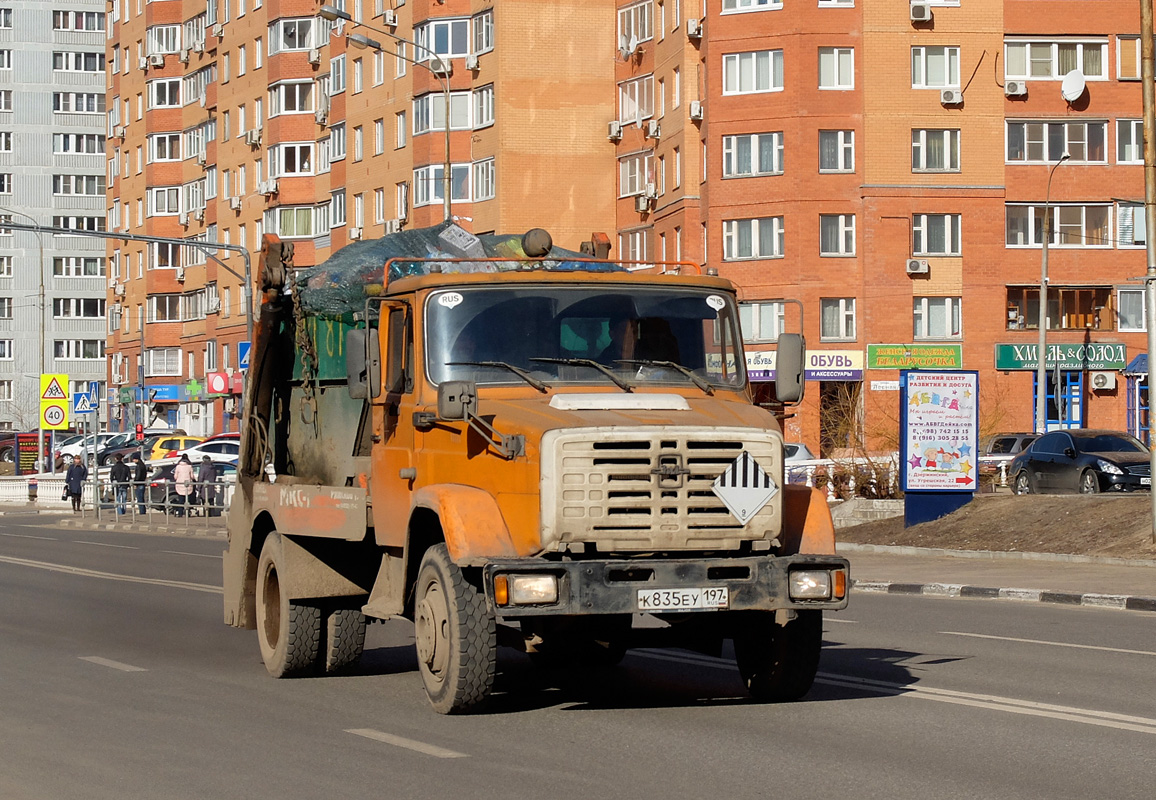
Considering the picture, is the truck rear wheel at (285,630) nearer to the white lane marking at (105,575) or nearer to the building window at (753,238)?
the white lane marking at (105,575)

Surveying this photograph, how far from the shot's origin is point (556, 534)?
10344 mm

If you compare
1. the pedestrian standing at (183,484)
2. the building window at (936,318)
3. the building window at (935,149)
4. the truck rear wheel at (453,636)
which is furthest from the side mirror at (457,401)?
the building window at (935,149)

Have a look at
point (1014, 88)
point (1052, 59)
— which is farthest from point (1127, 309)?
point (1052, 59)

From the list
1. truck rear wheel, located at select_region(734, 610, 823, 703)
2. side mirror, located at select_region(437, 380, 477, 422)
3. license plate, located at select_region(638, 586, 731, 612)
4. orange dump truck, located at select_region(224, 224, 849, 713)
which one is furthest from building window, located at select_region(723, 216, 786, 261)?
license plate, located at select_region(638, 586, 731, 612)

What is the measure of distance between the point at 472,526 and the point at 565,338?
1526 millimetres

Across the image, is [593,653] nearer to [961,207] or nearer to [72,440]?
[961,207]

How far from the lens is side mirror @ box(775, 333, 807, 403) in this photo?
1177 cm

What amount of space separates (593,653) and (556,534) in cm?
187

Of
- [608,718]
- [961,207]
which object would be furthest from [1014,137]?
[608,718]

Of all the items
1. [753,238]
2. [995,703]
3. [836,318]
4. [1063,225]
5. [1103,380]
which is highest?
[1063,225]

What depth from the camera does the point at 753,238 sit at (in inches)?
2477

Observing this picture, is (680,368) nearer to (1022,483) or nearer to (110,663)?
(110,663)

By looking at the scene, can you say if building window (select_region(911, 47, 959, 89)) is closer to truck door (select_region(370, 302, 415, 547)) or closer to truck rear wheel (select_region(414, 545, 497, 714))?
truck door (select_region(370, 302, 415, 547))

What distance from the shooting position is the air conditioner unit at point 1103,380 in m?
63.2
